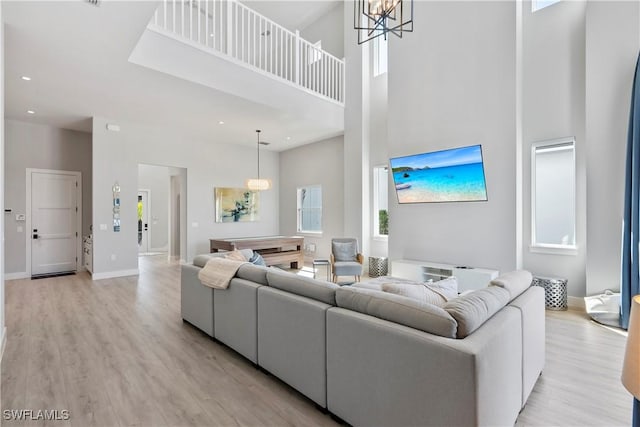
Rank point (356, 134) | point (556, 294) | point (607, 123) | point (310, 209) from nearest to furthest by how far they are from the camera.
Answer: point (607, 123) → point (556, 294) → point (356, 134) → point (310, 209)

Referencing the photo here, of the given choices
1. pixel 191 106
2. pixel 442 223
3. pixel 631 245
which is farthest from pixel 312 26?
pixel 631 245

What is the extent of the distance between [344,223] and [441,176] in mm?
2707

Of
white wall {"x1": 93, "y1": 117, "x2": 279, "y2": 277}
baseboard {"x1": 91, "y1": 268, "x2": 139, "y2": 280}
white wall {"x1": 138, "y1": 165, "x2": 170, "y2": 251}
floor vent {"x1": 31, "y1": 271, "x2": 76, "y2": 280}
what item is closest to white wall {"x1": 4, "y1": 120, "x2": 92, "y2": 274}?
floor vent {"x1": 31, "y1": 271, "x2": 76, "y2": 280}

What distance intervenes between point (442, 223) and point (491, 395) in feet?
13.1

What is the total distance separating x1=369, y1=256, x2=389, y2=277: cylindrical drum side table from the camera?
6434mm

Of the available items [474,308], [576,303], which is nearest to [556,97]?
[576,303]

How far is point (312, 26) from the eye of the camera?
322 inches

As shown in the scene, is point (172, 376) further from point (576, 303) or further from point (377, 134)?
point (377, 134)

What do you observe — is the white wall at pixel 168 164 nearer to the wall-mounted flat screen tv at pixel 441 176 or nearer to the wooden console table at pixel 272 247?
the wooden console table at pixel 272 247

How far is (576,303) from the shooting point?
14.1 feet

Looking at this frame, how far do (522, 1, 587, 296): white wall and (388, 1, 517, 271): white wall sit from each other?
323mm

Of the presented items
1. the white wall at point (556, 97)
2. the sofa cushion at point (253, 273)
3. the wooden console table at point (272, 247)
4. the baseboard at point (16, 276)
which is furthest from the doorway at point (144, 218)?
the white wall at point (556, 97)

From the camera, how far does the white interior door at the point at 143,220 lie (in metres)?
10.2

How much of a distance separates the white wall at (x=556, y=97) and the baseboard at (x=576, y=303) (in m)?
0.07
